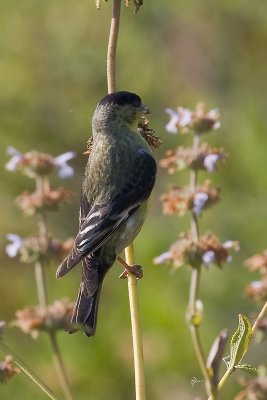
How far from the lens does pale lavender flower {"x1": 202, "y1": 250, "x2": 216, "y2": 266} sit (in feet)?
10.8

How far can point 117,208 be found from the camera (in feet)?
12.3

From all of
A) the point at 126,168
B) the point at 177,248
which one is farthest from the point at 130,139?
the point at 177,248

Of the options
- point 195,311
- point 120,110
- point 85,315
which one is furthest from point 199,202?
point 195,311

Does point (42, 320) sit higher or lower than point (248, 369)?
higher

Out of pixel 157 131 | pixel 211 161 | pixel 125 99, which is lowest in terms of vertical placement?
pixel 211 161

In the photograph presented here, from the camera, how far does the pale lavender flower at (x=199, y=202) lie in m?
3.38

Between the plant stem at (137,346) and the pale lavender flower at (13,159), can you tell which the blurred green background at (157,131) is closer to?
the pale lavender flower at (13,159)

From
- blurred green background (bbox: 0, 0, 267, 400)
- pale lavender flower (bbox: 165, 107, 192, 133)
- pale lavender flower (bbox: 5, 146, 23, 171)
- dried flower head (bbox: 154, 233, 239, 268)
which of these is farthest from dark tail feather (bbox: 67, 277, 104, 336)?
blurred green background (bbox: 0, 0, 267, 400)

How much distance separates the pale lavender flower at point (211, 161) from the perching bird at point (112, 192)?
1.18 ft

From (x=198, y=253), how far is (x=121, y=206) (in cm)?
50

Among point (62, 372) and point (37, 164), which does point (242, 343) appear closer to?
point (62, 372)

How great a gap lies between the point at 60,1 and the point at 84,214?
5785 millimetres

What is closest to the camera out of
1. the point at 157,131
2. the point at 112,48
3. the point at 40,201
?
the point at 112,48

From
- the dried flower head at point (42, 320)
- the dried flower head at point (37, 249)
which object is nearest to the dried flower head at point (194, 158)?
the dried flower head at point (37, 249)
